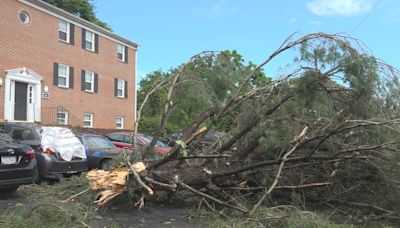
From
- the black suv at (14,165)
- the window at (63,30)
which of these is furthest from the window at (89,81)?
the black suv at (14,165)

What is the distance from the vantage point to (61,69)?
25938mm

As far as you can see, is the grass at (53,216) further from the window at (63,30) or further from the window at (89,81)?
the window at (89,81)

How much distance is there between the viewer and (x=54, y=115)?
81.3 ft

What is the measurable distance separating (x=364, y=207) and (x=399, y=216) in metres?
0.54

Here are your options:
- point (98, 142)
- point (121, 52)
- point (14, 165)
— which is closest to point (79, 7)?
point (121, 52)

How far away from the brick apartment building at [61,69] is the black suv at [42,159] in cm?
1071

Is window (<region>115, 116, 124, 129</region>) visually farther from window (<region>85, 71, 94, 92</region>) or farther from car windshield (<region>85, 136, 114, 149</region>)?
car windshield (<region>85, 136, 114, 149</region>)

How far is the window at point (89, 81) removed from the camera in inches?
1105

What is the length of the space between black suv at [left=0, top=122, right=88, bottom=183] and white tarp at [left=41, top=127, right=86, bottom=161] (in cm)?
11

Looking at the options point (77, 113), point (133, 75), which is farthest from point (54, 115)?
point (133, 75)

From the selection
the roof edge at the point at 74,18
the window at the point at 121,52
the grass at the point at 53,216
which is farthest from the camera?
the window at the point at 121,52

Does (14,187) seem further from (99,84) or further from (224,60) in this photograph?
(99,84)

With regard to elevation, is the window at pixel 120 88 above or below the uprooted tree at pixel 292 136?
above

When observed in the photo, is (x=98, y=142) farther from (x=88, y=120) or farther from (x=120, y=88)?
(x=120, y=88)
